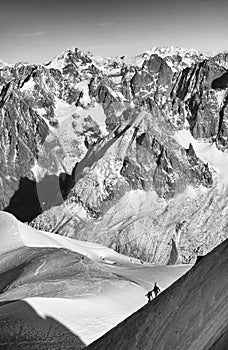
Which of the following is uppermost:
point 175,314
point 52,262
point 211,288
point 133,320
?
point 211,288

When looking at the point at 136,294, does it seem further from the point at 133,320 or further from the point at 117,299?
the point at 133,320

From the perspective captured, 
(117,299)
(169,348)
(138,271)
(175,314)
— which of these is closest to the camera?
(169,348)

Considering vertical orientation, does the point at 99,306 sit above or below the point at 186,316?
below

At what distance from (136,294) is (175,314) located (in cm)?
3228

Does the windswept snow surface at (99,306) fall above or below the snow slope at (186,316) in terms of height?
below

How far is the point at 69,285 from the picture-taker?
51719mm

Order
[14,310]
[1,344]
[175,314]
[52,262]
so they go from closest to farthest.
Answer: [175,314]
[1,344]
[14,310]
[52,262]

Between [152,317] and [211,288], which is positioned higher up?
[211,288]

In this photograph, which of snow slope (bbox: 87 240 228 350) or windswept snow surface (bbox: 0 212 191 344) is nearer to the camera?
snow slope (bbox: 87 240 228 350)

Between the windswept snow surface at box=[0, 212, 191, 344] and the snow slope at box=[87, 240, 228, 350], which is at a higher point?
the snow slope at box=[87, 240, 228, 350]

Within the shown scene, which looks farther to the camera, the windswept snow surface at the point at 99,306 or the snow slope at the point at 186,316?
the windswept snow surface at the point at 99,306

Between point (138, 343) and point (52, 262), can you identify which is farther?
point (52, 262)

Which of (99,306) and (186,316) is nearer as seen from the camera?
(186,316)

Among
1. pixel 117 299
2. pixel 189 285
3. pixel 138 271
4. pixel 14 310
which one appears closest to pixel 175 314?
pixel 189 285
